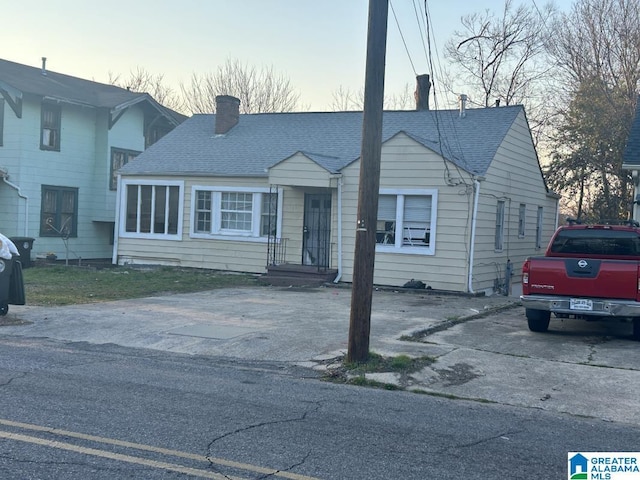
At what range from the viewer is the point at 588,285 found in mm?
10742

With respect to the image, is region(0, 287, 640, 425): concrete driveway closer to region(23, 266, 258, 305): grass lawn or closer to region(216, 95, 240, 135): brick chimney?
region(23, 266, 258, 305): grass lawn

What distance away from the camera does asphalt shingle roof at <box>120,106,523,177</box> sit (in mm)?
19406

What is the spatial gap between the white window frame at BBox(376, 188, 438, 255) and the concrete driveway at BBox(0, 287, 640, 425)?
2.11 meters

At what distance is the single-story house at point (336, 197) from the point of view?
1784cm

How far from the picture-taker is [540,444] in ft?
19.3

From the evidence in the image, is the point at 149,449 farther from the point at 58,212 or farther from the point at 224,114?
the point at 58,212

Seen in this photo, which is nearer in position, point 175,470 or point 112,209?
point 175,470

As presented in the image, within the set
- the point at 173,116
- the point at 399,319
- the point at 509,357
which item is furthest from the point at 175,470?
the point at 173,116

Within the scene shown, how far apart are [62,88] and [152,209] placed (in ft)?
22.6

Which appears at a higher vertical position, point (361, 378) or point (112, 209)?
point (112, 209)

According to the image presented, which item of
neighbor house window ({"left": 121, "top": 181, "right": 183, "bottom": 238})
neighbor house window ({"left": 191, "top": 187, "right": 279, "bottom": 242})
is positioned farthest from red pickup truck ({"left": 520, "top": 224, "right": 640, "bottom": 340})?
neighbor house window ({"left": 121, "top": 181, "right": 183, "bottom": 238})

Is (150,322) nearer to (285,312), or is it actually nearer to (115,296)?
(285,312)

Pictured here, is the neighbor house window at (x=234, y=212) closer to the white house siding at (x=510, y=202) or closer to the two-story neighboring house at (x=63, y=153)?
the two-story neighboring house at (x=63, y=153)

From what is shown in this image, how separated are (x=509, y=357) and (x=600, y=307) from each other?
2010mm
